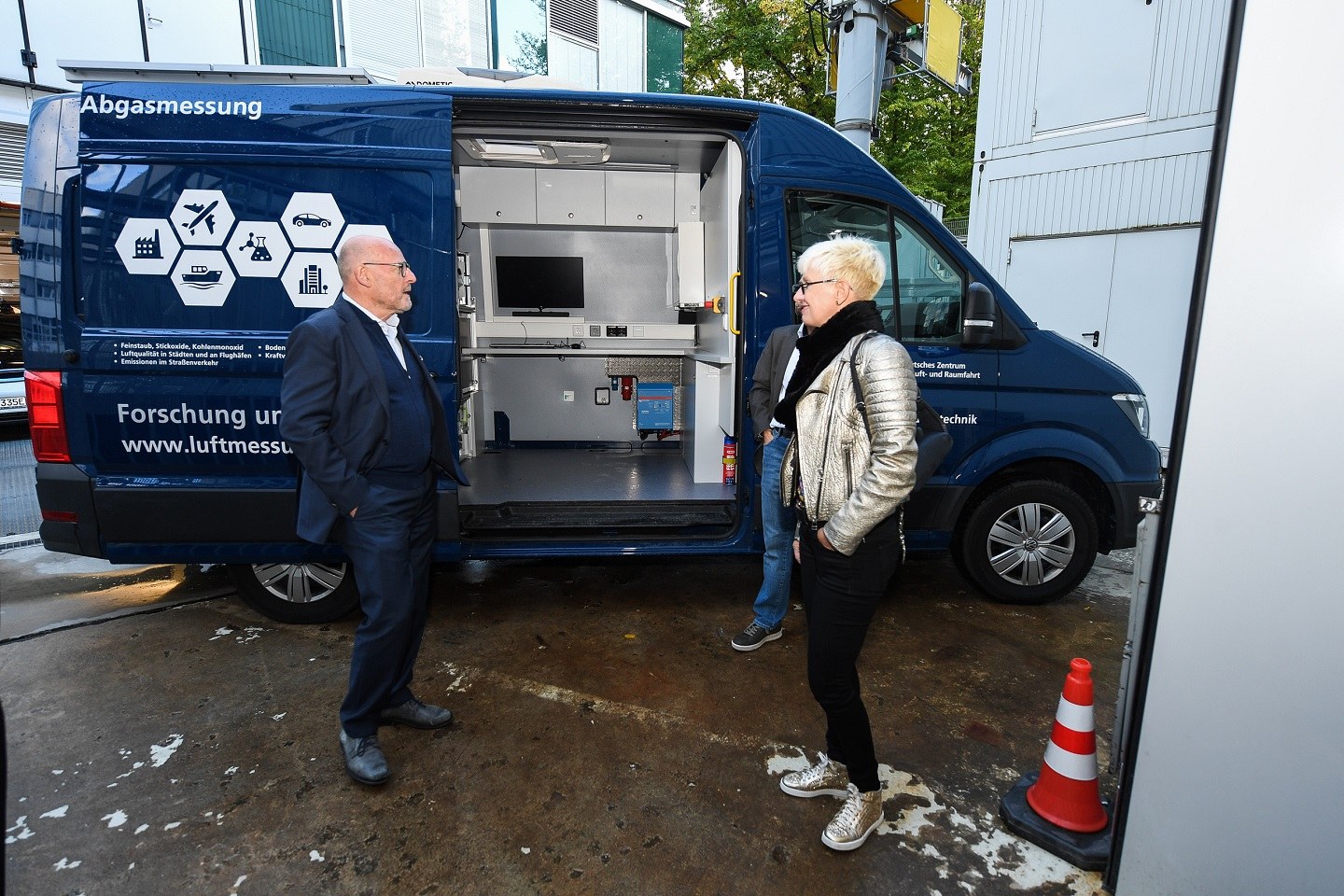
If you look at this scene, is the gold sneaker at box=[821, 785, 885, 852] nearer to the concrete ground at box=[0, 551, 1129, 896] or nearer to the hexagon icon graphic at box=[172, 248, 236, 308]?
the concrete ground at box=[0, 551, 1129, 896]

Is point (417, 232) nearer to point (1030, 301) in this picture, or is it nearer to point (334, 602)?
point (334, 602)

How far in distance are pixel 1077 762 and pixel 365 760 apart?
2.32 metres

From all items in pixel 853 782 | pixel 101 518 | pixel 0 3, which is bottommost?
pixel 853 782

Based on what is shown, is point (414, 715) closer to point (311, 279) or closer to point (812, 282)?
point (311, 279)

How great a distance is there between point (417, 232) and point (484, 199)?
2639 mm

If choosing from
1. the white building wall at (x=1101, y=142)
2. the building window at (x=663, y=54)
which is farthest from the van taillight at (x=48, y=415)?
the building window at (x=663, y=54)

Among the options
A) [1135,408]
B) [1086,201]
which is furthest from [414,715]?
[1086,201]

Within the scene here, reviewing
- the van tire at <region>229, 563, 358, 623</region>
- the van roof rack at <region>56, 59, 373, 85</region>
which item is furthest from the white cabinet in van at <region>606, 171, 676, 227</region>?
the van tire at <region>229, 563, 358, 623</region>

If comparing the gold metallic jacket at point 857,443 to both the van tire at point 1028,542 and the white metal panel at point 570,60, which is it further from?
the white metal panel at point 570,60

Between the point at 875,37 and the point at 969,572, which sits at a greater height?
the point at 875,37

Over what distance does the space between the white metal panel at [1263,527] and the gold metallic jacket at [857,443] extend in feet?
2.00

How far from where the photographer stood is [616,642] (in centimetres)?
358

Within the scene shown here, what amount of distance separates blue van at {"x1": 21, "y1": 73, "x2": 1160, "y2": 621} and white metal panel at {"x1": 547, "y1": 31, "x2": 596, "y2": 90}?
7.70 meters

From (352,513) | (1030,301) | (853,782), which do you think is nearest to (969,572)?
(853,782)
